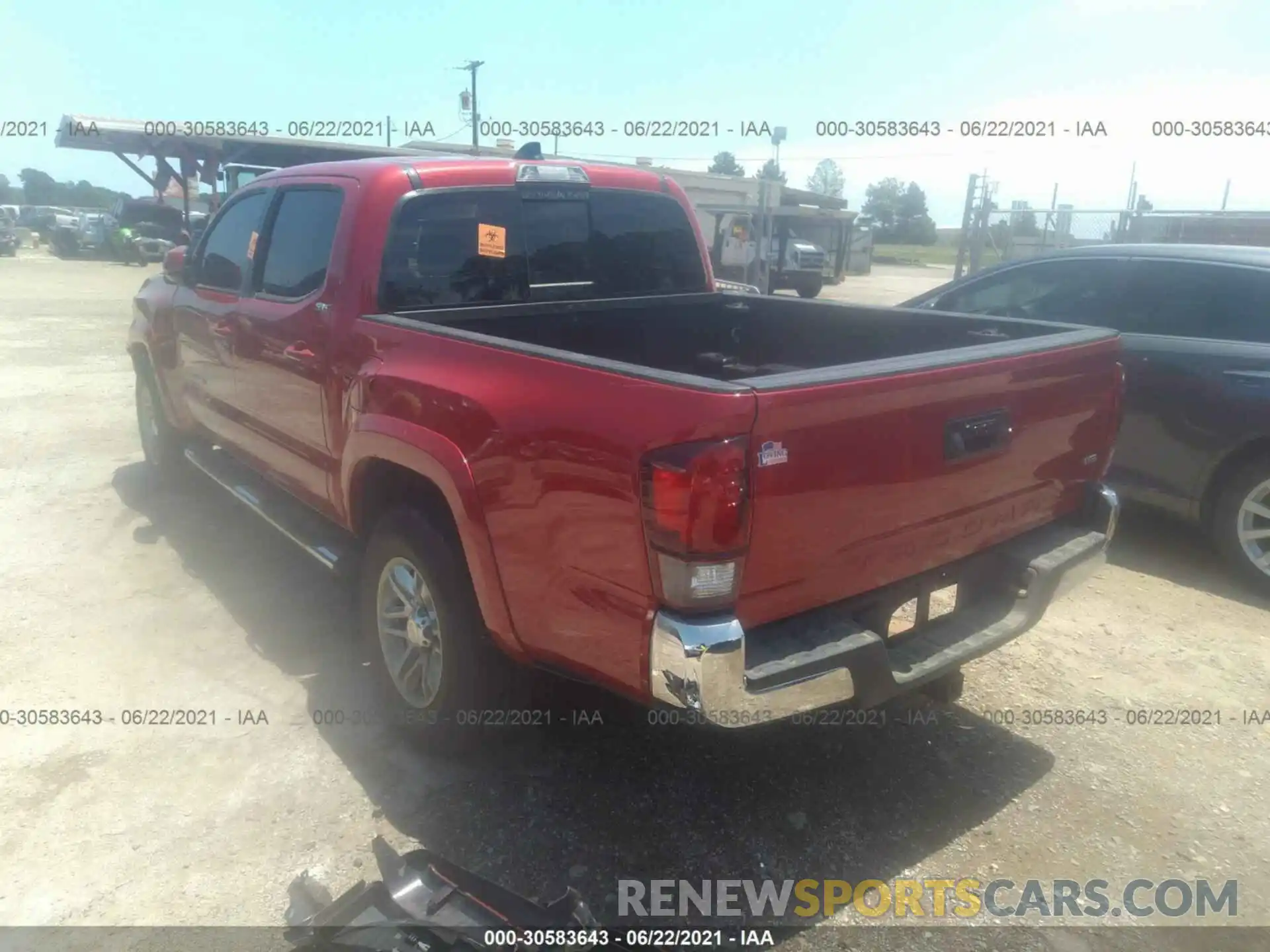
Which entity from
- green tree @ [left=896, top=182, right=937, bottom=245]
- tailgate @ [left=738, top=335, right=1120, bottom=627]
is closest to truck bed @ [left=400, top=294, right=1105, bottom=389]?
tailgate @ [left=738, top=335, right=1120, bottom=627]

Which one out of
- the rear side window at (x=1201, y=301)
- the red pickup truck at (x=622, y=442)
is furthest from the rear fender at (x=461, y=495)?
the rear side window at (x=1201, y=301)

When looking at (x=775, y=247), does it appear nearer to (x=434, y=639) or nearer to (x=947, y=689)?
(x=947, y=689)

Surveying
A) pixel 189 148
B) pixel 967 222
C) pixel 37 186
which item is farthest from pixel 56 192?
Result: pixel 967 222

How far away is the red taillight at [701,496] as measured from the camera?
2152mm

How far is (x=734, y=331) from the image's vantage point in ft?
14.4

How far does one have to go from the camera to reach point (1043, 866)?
113 inches

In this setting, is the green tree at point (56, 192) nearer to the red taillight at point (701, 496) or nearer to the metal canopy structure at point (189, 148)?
the metal canopy structure at point (189, 148)

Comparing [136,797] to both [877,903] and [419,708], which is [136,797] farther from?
[877,903]

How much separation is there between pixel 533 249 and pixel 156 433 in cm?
372

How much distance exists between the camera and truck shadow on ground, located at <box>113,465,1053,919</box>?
2869mm

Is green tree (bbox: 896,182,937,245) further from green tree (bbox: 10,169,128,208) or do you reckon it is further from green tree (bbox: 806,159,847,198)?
green tree (bbox: 10,169,128,208)

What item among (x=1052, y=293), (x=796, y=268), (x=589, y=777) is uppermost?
(x=1052, y=293)

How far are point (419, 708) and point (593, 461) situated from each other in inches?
56.7

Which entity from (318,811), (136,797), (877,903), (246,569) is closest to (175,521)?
(246,569)
